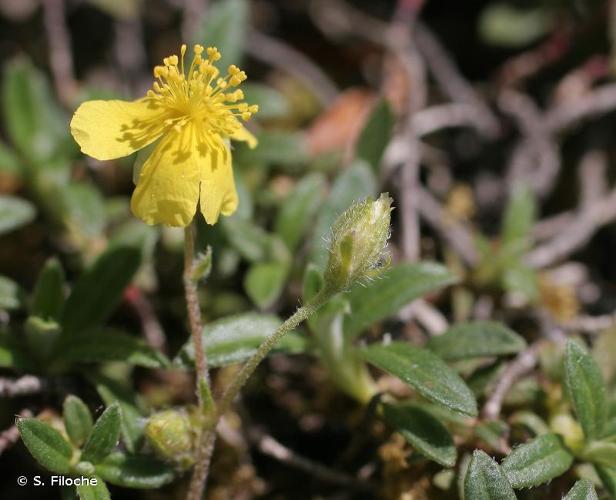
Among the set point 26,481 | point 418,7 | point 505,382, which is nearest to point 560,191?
point 418,7

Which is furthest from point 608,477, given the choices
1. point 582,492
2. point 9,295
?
point 9,295

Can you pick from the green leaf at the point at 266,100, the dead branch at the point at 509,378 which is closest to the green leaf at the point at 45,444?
the dead branch at the point at 509,378

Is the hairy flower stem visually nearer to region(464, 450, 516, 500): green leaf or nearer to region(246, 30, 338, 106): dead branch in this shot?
region(464, 450, 516, 500): green leaf

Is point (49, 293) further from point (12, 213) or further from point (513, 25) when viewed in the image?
point (513, 25)

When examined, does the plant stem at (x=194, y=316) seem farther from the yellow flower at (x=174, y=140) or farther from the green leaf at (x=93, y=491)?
the green leaf at (x=93, y=491)

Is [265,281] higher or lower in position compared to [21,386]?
higher

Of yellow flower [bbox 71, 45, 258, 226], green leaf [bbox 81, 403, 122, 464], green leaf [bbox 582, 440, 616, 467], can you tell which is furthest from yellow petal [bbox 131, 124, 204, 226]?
green leaf [bbox 582, 440, 616, 467]
